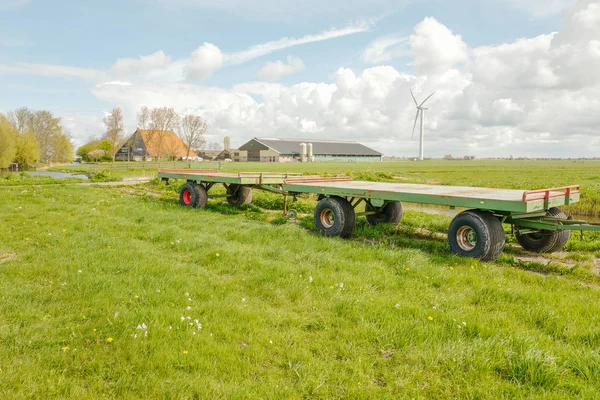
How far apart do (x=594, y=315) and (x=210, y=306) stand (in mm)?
4438

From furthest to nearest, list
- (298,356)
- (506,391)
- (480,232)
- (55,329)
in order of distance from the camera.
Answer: (480,232)
(55,329)
(298,356)
(506,391)

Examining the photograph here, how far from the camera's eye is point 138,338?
12.6ft

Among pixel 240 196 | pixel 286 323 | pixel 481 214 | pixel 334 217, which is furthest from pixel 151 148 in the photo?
pixel 286 323

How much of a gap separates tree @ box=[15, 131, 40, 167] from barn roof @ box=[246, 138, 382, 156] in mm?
56137

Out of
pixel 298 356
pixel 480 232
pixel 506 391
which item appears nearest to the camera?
pixel 506 391

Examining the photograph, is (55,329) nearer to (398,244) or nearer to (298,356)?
(298,356)

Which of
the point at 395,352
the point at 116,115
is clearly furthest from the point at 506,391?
the point at 116,115

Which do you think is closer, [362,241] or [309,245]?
[309,245]

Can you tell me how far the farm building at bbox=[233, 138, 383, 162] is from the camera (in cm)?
10619

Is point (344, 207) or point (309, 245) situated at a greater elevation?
point (344, 207)

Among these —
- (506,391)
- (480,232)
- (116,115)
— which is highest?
(116,115)

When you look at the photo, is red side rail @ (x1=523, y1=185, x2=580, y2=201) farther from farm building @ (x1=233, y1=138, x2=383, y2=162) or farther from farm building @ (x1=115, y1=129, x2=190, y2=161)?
farm building @ (x1=233, y1=138, x2=383, y2=162)

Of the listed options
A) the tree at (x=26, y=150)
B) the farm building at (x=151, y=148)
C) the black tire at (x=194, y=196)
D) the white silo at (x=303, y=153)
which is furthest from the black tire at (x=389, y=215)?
the white silo at (x=303, y=153)

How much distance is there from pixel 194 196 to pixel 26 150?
62.7 meters
